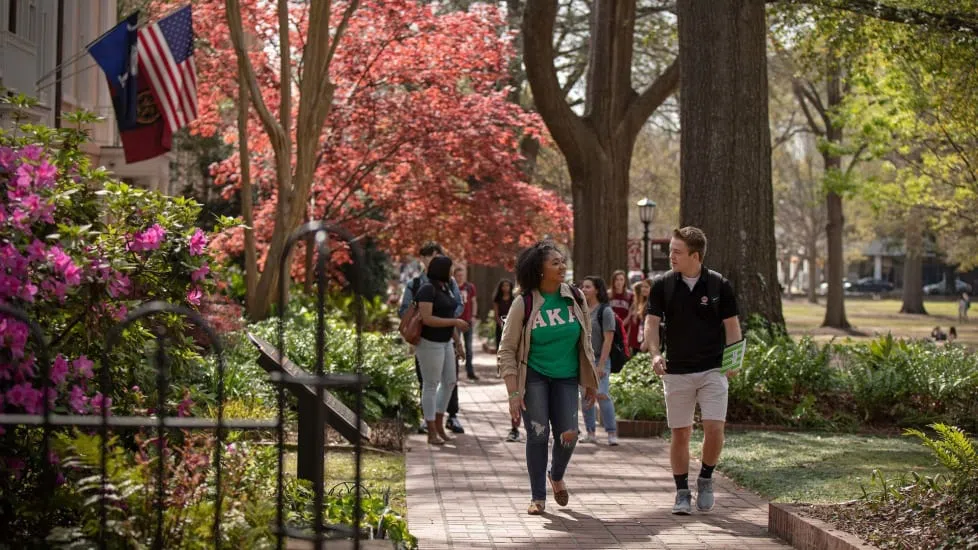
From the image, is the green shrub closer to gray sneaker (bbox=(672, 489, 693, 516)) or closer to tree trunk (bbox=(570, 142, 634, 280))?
gray sneaker (bbox=(672, 489, 693, 516))

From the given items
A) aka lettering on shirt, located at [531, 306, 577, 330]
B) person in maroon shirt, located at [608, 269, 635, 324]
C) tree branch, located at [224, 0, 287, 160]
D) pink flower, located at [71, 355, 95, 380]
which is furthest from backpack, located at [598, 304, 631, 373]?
pink flower, located at [71, 355, 95, 380]

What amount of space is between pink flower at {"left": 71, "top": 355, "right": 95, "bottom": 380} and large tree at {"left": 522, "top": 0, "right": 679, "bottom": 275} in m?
16.8

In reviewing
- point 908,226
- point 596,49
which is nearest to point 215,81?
point 596,49

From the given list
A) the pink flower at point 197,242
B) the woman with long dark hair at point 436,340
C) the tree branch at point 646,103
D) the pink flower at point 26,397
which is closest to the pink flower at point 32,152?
the pink flower at point 26,397

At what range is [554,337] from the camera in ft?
29.7

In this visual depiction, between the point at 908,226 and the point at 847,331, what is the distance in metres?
19.8

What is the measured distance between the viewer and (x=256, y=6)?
24.2 metres

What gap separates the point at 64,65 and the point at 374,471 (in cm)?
735

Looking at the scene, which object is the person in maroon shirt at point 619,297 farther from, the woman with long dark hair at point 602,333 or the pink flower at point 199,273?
the pink flower at point 199,273

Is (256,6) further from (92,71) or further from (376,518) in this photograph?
(376,518)

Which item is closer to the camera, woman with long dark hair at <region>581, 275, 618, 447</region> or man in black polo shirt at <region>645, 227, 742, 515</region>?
man in black polo shirt at <region>645, 227, 742, 515</region>

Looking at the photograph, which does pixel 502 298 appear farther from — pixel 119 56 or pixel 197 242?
pixel 197 242

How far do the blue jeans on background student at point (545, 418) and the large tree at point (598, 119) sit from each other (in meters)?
13.8

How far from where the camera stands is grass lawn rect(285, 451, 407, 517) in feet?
31.5
